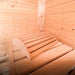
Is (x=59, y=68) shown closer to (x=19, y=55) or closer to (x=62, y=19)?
(x=19, y=55)

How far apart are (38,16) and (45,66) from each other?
1172mm

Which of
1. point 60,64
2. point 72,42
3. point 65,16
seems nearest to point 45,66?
point 60,64

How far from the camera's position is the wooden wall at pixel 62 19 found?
3.24ft

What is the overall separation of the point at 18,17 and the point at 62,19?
0.76 meters

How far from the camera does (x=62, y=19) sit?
3.70 feet

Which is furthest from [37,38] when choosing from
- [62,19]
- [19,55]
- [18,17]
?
[18,17]

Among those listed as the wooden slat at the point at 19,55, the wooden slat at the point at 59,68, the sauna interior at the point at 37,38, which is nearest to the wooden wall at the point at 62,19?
the sauna interior at the point at 37,38

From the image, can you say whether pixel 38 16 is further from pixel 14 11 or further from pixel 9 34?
pixel 9 34

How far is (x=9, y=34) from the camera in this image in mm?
1325

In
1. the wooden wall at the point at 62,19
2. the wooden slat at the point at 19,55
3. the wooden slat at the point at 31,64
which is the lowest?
the wooden slat at the point at 31,64

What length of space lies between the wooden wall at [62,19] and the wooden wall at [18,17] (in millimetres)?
312

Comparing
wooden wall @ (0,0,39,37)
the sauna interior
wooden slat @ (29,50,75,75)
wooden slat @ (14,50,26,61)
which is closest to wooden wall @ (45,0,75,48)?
the sauna interior

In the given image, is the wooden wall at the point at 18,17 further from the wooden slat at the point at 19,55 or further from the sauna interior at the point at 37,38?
the wooden slat at the point at 19,55

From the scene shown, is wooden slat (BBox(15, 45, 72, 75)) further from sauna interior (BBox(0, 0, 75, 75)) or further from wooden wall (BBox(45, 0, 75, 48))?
wooden wall (BBox(45, 0, 75, 48))
